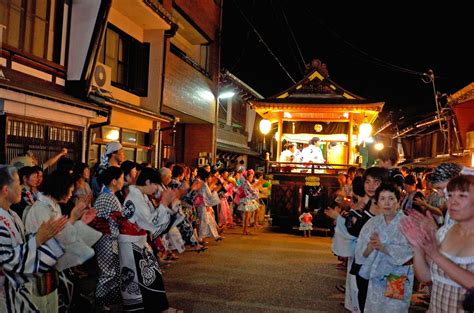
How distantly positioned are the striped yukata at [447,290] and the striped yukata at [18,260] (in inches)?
115

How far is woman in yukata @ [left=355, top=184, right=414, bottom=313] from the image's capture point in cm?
450

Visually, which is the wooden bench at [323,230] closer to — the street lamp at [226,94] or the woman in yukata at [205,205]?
the woman in yukata at [205,205]

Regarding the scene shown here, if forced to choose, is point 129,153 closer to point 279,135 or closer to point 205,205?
point 205,205

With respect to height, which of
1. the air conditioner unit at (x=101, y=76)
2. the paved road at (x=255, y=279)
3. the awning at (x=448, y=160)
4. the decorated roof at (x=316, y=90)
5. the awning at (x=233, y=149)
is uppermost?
the decorated roof at (x=316, y=90)

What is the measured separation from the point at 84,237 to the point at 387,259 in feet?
9.71

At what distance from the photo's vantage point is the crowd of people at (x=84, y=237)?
3725mm

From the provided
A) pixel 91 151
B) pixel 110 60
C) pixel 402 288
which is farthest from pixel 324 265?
pixel 110 60

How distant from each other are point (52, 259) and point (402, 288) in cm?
319

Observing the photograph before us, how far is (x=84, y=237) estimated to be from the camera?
4531 millimetres

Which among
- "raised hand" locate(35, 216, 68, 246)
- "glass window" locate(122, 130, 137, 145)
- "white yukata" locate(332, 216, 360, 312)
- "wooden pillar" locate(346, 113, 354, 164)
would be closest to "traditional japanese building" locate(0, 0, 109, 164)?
"glass window" locate(122, 130, 137, 145)

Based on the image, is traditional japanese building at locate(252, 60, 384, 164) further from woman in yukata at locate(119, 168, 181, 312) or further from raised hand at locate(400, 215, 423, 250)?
raised hand at locate(400, 215, 423, 250)

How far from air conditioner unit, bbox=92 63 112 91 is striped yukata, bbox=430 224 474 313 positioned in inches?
392

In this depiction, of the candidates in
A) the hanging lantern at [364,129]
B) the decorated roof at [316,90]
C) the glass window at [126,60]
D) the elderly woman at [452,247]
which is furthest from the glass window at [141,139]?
the elderly woman at [452,247]

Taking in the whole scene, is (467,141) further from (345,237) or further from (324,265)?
(345,237)
